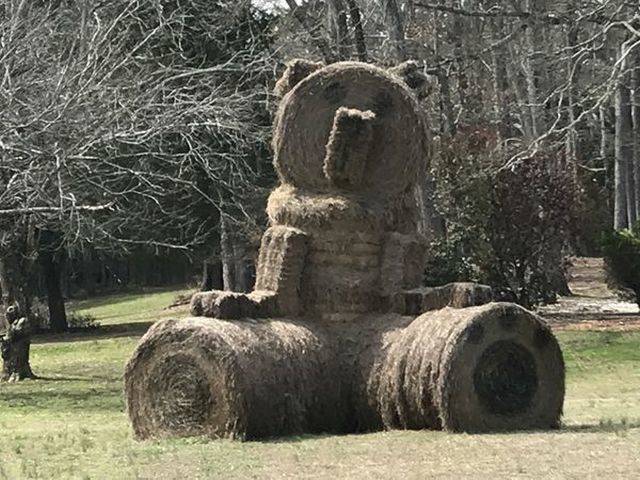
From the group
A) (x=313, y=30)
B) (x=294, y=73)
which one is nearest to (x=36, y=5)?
(x=313, y=30)

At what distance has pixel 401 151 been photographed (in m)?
11.9

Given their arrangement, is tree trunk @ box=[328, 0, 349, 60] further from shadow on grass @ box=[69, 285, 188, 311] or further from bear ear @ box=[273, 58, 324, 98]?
shadow on grass @ box=[69, 285, 188, 311]

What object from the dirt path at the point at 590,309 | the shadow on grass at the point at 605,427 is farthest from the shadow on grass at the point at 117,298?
the shadow on grass at the point at 605,427

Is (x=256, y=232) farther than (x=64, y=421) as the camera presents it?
Yes

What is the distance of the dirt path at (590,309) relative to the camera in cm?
2619

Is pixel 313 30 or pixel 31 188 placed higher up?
pixel 313 30

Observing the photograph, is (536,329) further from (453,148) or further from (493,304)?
(453,148)

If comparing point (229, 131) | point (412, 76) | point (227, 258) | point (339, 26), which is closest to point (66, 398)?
point (229, 131)

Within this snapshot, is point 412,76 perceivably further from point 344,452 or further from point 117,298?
point 117,298

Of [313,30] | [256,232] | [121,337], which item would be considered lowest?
[121,337]

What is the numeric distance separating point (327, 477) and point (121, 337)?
23644 millimetres

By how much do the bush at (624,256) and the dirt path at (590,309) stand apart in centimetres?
72

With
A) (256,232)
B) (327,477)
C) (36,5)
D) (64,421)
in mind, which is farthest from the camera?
(256,232)

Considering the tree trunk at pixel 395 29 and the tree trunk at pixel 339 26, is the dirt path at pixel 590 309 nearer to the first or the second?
the tree trunk at pixel 395 29
